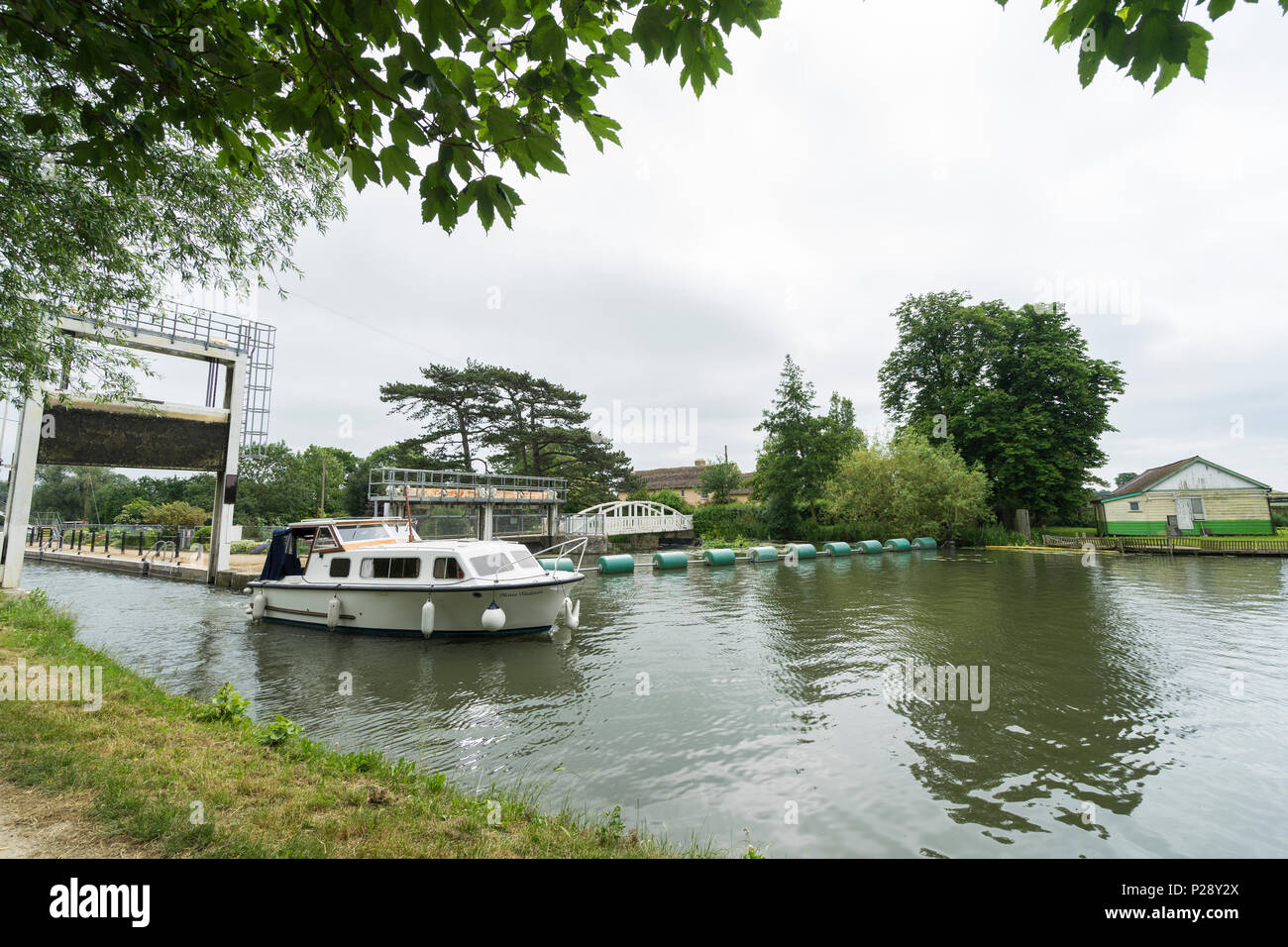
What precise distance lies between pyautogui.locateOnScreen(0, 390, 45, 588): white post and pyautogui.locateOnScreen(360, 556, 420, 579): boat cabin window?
12068mm

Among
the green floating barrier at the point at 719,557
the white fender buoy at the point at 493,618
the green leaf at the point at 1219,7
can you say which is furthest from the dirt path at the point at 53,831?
the green floating barrier at the point at 719,557

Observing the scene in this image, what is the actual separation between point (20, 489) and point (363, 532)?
37.4 feet

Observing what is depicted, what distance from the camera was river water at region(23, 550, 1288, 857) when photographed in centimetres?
505

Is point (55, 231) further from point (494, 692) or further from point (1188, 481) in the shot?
point (1188, 481)

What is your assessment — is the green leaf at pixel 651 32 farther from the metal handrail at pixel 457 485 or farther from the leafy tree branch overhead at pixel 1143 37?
the metal handrail at pixel 457 485

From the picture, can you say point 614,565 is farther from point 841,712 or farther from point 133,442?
point 841,712

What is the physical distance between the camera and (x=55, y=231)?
5.48 meters

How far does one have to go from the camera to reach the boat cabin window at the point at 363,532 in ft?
48.5

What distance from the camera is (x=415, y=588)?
12586mm

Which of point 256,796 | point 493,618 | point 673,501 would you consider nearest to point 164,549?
point 493,618

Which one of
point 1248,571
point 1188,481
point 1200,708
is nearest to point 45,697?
point 1200,708

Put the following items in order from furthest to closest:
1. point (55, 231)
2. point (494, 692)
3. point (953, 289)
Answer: point (953, 289) → point (494, 692) → point (55, 231)

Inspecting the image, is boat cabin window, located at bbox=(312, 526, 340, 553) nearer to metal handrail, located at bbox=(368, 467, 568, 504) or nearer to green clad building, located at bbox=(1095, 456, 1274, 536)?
metal handrail, located at bbox=(368, 467, 568, 504)
